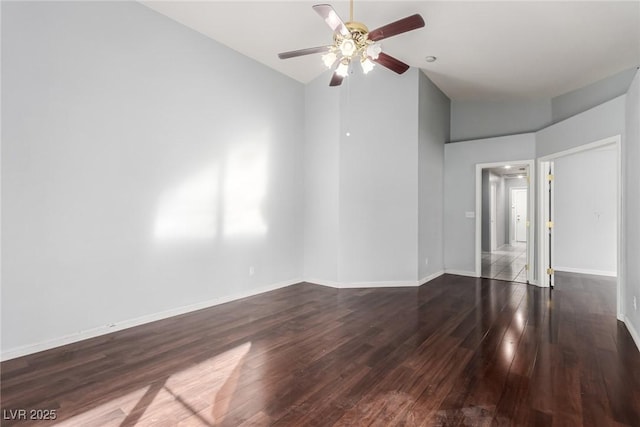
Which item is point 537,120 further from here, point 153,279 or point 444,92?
point 153,279

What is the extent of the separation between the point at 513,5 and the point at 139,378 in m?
4.89

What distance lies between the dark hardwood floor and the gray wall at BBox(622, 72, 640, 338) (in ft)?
1.21

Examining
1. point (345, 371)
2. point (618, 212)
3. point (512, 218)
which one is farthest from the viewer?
point (512, 218)

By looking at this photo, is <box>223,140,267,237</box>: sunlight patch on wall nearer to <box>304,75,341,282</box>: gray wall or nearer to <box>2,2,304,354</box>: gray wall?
<box>2,2,304,354</box>: gray wall

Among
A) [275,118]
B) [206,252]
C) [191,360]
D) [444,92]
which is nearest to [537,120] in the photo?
[444,92]

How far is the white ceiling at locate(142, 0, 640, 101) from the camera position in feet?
11.4

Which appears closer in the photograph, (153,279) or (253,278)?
(153,279)

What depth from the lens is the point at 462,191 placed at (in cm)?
629

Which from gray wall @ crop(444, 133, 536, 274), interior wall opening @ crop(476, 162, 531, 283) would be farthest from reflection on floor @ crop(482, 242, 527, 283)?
gray wall @ crop(444, 133, 536, 274)

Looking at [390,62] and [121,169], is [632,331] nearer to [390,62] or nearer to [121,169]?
[390,62]

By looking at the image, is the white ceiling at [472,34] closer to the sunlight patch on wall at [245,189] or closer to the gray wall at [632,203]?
the gray wall at [632,203]

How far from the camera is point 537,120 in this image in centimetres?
611

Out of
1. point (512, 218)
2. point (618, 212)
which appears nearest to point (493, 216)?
point (512, 218)

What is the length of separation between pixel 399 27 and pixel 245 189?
2908mm
